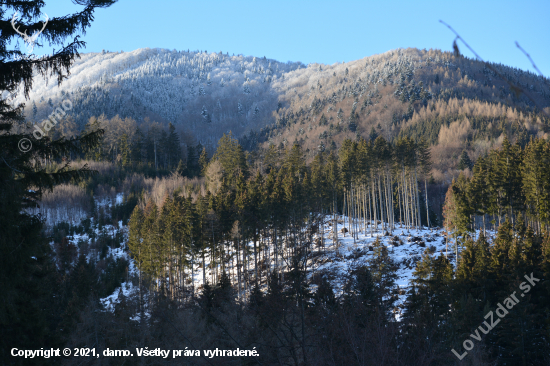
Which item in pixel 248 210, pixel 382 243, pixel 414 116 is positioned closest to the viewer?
pixel 248 210

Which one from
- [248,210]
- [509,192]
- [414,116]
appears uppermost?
[414,116]

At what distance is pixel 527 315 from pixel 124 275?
52.5 metres

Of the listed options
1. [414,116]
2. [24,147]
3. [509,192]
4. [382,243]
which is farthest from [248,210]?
[414,116]

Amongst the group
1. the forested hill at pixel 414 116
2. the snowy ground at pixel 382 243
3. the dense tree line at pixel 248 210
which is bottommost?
the snowy ground at pixel 382 243

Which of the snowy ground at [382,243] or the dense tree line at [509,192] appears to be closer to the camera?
the snowy ground at [382,243]

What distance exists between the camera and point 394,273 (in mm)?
38625

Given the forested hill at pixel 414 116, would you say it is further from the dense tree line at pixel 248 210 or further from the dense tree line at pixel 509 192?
the dense tree line at pixel 509 192

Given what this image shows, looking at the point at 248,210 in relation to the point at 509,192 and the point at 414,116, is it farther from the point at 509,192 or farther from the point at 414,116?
the point at 414,116

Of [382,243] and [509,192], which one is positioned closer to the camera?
[382,243]

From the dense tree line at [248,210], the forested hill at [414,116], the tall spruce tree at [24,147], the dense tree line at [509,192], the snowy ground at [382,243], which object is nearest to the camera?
the tall spruce tree at [24,147]

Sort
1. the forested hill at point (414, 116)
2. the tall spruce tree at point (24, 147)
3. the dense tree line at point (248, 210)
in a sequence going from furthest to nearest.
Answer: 1. the forested hill at point (414, 116)
2. the dense tree line at point (248, 210)
3. the tall spruce tree at point (24, 147)

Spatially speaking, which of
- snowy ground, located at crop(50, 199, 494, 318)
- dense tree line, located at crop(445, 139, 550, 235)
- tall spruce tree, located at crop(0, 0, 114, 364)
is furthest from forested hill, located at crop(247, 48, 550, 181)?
tall spruce tree, located at crop(0, 0, 114, 364)

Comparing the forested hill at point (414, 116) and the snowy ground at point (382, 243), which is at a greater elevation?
the forested hill at point (414, 116)

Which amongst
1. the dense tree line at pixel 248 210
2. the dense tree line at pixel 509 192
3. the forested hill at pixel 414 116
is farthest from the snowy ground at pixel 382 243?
the forested hill at pixel 414 116
